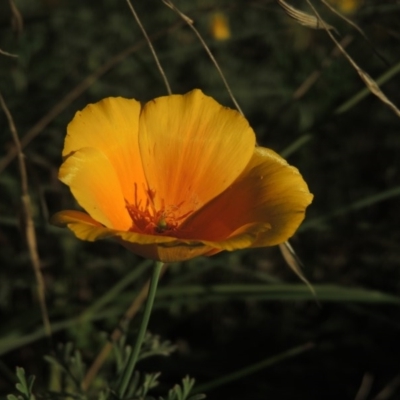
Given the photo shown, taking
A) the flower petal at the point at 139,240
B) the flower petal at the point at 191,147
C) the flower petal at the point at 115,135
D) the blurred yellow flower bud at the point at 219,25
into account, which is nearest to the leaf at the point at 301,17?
the flower petal at the point at 191,147

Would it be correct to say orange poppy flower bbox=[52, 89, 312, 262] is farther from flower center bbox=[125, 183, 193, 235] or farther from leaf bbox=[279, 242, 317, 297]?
leaf bbox=[279, 242, 317, 297]

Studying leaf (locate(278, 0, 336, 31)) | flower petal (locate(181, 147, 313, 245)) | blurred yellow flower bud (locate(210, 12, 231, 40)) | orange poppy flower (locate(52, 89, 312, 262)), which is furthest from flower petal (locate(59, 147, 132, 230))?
blurred yellow flower bud (locate(210, 12, 231, 40))

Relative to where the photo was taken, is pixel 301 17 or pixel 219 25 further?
pixel 219 25

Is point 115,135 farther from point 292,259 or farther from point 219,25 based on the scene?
point 219,25

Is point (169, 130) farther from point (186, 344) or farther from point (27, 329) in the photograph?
point (186, 344)

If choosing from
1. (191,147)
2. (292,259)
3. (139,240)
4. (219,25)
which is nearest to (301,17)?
(191,147)

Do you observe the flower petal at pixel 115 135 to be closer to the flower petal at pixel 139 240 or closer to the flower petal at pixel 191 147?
the flower petal at pixel 191 147

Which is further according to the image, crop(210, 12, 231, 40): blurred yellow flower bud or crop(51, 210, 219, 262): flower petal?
crop(210, 12, 231, 40): blurred yellow flower bud
